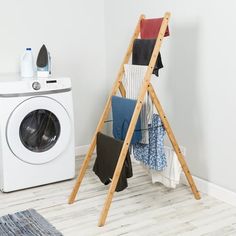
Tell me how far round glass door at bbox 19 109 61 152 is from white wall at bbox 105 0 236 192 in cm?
88

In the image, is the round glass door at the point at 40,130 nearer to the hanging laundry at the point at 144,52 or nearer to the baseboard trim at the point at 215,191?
the hanging laundry at the point at 144,52

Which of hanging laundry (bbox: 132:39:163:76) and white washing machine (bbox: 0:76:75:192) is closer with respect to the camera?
hanging laundry (bbox: 132:39:163:76)

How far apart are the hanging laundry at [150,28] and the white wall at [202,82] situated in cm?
33

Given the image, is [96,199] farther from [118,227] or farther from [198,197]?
[198,197]

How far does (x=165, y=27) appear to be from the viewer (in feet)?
8.16

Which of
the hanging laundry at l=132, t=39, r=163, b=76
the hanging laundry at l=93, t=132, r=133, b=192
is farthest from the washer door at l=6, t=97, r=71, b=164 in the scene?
the hanging laundry at l=132, t=39, r=163, b=76

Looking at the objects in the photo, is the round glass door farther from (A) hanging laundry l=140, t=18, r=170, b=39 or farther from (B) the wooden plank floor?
(A) hanging laundry l=140, t=18, r=170, b=39

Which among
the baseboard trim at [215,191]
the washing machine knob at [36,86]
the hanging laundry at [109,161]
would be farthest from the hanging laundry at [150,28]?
the baseboard trim at [215,191]

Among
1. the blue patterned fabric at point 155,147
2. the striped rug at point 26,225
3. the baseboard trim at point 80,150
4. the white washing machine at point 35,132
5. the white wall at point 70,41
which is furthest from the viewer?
the baseboard trim at point 80,150

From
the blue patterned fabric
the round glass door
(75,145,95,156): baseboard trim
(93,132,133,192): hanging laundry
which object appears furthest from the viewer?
(75,145,95,156): baseboard trim

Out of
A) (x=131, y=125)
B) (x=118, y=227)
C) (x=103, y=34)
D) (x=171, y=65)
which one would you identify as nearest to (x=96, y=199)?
(x=118, y=227)

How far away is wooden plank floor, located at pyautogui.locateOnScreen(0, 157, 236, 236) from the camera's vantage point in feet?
7.84

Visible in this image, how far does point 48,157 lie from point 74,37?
122 centimetres

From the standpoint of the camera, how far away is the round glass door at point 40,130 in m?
3.01
